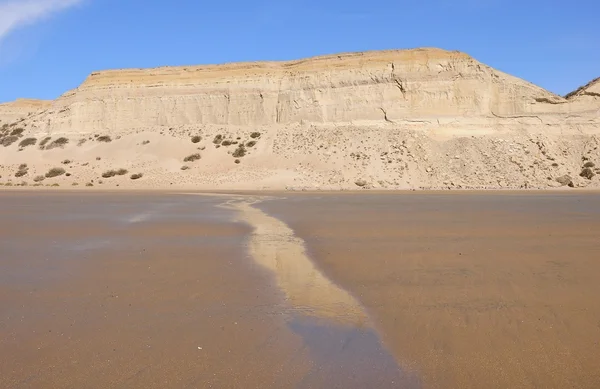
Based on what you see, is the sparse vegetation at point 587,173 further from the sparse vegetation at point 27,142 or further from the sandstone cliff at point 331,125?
the sparse vegetation at point 27,142

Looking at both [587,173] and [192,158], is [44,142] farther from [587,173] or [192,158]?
[587,173]

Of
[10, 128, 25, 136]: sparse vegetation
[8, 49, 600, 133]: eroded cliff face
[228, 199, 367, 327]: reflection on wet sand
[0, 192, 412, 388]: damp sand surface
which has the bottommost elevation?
[228, 199, 367, 327]: reflection on wet sand

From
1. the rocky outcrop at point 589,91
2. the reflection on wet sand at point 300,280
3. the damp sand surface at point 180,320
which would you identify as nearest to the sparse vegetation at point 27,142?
the damp sand surface at point 180,320

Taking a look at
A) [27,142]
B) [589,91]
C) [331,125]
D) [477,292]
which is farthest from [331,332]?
[27,142]

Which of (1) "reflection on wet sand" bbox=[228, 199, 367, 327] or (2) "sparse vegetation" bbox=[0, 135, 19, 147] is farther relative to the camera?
(2) "sparse vegetation" bbox=[0, 135, 19, 147]

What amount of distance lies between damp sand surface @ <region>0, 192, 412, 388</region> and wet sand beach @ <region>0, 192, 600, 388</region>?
23 mm

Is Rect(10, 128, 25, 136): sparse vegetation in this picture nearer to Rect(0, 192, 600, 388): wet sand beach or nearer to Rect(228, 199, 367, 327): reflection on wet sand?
Rect(0, 192, 600, 388): wet sand beach

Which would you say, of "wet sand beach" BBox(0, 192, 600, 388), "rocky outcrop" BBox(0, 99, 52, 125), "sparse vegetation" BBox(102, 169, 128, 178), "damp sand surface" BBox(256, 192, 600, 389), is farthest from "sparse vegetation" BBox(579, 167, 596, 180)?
"rocky outcrop" BBox(0, 99, 52, 125)

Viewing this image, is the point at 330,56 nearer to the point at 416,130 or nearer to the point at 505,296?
the point at 416,130

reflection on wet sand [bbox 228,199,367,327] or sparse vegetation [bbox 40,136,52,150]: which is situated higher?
sparse vegetation [bbox 40,136,52,150]

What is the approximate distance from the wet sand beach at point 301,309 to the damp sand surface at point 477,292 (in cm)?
2

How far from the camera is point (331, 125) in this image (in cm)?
4662

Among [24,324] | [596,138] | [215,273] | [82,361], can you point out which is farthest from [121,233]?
[596,138]

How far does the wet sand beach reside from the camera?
14.5 feet
